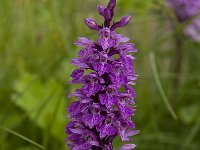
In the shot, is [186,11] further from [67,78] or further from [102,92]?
[102,92]

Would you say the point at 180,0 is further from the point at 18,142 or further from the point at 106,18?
the point at 106,18

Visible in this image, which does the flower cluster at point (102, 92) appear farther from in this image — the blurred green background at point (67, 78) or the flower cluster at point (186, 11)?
the flower cluster at point (186, 11)

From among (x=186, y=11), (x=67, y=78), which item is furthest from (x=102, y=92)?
(x=186, y=11)

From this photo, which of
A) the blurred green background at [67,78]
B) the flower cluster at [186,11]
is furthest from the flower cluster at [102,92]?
the flower cluster at [186,11]

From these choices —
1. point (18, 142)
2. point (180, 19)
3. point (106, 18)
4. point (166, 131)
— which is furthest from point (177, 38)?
point (106, 18)

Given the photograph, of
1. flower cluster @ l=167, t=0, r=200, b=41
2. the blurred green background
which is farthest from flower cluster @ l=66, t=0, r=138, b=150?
flower cluster @ l=167, t=0, r=200, b=41
